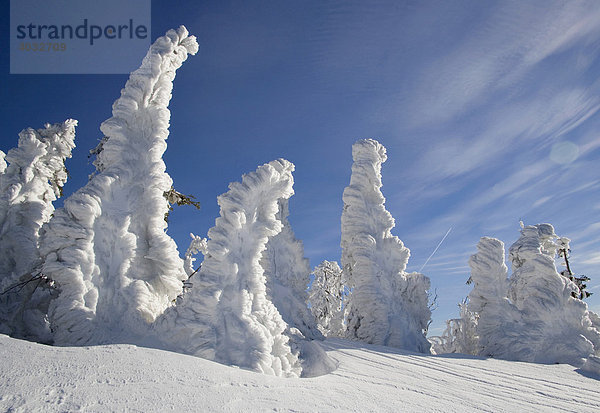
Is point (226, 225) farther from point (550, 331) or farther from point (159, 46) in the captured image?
point (550, 331)

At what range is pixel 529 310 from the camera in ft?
44.0

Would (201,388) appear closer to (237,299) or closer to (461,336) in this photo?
(237,299)

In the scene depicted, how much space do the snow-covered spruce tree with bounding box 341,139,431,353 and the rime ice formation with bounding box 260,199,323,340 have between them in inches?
95.9

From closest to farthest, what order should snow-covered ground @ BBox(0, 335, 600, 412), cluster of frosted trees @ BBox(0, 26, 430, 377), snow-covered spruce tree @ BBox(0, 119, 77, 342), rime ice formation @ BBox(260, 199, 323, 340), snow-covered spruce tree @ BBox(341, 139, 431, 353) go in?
snow-covered ground @ BBox(0, 335, 600, 412) < cluster of frosted trees @ BBox(0, 26, 430, 377) < snow-covered spruce tree @ BBox(0, 119, 77, 342) < rime ice formation @ BBox(260, 199, 323, 340) < snow-covered spruce tree @ BBox(341, 139, 431, 353)

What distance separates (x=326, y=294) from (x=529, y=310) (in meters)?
11.3

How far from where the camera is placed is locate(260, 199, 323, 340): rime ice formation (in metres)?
10.8

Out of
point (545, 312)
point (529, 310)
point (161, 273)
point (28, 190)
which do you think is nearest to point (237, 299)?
point (161, 273)

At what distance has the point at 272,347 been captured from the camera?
21.3 feet

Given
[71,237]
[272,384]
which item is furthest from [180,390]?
[71,237]

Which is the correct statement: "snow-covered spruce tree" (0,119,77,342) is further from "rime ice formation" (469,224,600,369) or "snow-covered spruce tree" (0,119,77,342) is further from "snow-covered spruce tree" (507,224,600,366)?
"snow-covered spruce tree" (507,224,600,366)

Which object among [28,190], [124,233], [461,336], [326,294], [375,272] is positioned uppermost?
[28,190]

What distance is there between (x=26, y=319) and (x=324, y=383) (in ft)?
21.1

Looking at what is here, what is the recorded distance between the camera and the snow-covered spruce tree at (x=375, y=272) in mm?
12883

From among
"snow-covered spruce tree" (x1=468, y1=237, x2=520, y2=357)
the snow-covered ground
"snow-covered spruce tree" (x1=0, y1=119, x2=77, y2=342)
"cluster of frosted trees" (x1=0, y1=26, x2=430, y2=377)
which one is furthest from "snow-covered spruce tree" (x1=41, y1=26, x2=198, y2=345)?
"snow-covered spruce tree" (x1=468, y1=237, x2=520, y2=357)
